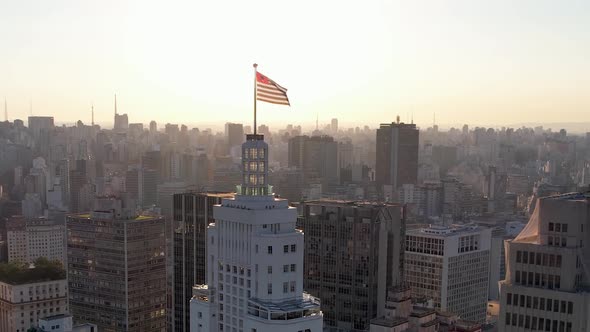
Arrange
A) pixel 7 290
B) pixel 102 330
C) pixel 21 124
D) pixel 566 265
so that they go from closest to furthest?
pixel 566 265
pixel 7 290
pixel 102 330
pixel 21 124

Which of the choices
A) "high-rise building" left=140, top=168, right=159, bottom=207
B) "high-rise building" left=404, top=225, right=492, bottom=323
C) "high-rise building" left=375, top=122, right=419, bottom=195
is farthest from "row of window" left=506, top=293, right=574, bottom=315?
"high-rise building" left=375, top=122, right=419, bottom=195

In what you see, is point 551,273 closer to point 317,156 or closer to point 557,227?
point 557,227

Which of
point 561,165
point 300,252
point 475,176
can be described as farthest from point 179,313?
point 475,176

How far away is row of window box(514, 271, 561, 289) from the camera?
25688 millimetres

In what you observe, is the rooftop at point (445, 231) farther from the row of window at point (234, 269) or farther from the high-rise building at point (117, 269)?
the row of window at point (234, 269)

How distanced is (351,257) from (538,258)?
33135 millimetres

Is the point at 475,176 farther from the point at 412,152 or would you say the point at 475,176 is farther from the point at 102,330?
the point at 102,330

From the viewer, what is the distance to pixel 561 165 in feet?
387

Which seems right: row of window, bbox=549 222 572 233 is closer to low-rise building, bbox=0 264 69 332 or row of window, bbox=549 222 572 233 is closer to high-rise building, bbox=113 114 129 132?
low-rise building, bbox=0 264 69 332

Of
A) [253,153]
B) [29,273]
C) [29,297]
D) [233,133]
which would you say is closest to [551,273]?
[253,153]

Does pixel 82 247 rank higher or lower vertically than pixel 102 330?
higher

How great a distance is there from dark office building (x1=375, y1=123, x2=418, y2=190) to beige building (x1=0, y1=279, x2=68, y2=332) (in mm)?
81493

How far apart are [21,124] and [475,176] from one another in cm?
9223

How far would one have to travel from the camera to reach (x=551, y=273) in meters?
25.8
